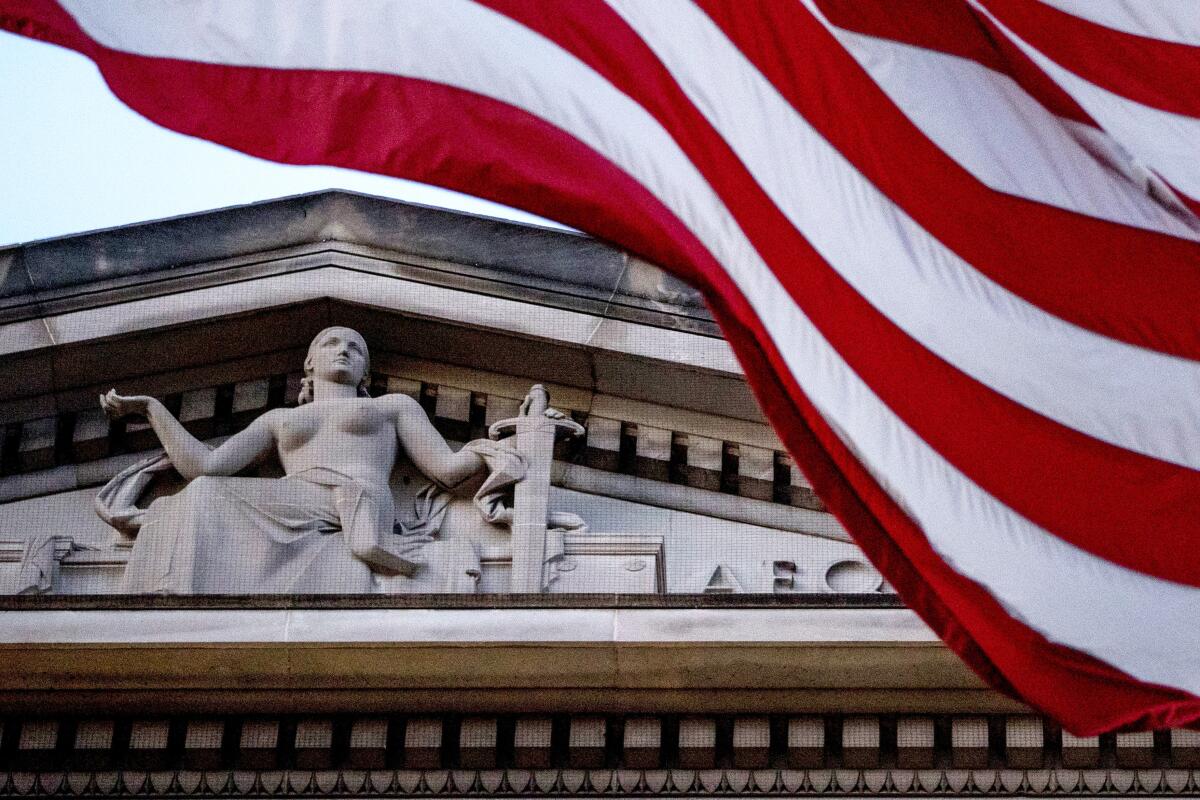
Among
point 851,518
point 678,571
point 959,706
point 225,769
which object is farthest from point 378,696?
point 851,518

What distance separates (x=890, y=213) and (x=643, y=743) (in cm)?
413

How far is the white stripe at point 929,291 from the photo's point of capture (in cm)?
1151

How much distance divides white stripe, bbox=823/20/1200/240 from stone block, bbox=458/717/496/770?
4.56m

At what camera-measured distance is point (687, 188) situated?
11391 mm

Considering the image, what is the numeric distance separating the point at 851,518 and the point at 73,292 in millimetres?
7136

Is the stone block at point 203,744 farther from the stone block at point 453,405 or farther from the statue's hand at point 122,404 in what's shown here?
the stone block at point 453,405

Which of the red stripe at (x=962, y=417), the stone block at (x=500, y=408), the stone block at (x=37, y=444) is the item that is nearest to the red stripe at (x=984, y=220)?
the red stripe at (x=962, y=417)

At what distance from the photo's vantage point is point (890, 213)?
11664mm

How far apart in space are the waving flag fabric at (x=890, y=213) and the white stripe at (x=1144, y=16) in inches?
10.9

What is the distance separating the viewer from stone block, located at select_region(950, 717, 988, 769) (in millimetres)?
14641

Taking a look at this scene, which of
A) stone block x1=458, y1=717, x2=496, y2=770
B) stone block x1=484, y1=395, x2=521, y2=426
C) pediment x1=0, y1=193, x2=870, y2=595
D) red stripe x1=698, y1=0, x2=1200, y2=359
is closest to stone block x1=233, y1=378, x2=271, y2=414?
pediment x1=0, y1=193, x2=870, y2=595

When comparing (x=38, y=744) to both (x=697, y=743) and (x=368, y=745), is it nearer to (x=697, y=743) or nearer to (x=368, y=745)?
(x=368, y=745)

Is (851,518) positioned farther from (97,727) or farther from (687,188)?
(97,727)

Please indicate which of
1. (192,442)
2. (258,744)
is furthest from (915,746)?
(192,442)
